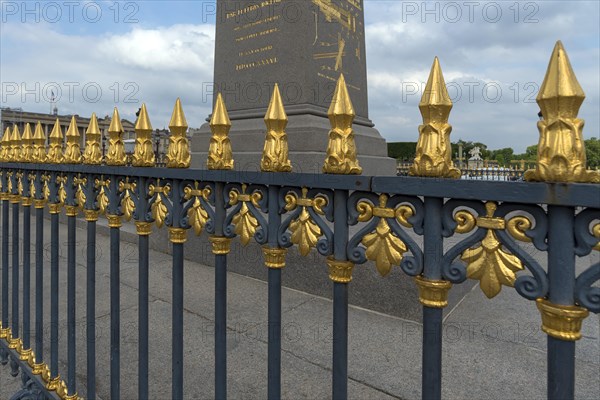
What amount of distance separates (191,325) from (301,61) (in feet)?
14.9

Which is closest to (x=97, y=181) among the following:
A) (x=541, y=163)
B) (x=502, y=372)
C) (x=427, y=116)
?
(x=427, y=116)

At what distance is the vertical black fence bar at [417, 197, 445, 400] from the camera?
1138 mm

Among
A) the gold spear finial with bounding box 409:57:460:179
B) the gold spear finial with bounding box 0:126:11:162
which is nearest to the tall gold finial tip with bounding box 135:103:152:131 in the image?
the gold spear finial with bounding box 409:57:460:179

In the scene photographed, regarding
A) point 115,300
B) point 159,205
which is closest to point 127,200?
point 159,205

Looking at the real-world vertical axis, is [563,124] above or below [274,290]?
above

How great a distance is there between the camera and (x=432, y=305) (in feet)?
3.83

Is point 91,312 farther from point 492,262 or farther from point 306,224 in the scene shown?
point 492,262

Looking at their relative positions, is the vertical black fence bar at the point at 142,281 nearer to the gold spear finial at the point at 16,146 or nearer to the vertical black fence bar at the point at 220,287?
the vertical black fence bar at the point at 220,287

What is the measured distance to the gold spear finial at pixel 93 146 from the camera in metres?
2.32

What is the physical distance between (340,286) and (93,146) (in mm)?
1822

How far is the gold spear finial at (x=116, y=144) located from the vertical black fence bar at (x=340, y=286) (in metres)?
1.38

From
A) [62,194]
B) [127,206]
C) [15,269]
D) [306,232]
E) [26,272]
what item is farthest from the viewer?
[15,269]

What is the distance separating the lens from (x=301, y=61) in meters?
6.44

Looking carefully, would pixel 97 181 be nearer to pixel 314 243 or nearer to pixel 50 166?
pixel 50 166
